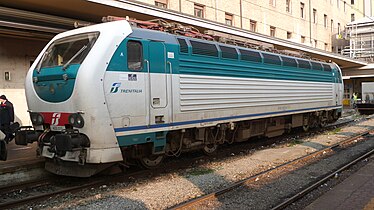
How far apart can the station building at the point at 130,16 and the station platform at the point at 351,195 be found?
5526 millimetres

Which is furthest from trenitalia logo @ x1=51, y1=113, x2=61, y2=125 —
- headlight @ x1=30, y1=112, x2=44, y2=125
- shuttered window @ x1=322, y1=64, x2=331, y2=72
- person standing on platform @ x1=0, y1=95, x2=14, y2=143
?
shuttered window @ x1=322, y1=64, x2=331, y2=72

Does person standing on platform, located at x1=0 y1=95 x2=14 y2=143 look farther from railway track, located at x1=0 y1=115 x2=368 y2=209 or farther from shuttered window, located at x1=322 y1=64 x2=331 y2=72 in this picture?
shuttered window, located at x1=322 y1=64 x2=331 y2=72

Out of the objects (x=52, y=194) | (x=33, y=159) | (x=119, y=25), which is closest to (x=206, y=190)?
(x=52, y=194)

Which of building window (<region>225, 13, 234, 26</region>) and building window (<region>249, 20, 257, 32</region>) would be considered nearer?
building window (<region>225, 13, 234, 26</region>)

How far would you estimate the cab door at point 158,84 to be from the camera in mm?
7062

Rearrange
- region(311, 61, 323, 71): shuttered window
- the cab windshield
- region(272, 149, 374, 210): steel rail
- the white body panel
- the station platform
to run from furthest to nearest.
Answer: region(311, 61, 323, 71): shuttered window
the white body panel
the cab windshield
region(272, 149, 374, 210): steel rail
the station platform

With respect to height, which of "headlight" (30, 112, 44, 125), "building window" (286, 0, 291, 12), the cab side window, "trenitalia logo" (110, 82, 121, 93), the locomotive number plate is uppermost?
"building window" (286, 0, 291, 12)

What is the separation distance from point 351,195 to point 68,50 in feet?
19.1

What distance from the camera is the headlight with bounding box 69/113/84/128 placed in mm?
6271

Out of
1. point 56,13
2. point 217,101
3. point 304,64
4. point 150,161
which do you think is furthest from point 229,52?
point 56,13

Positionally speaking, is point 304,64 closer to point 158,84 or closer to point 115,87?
point 158,84

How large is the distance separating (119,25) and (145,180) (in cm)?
316

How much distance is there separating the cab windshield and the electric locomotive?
0.02 meters

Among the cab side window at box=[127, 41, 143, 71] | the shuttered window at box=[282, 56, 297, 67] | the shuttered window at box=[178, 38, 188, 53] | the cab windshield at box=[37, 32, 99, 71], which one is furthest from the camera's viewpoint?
the shuttered window at box=[282, 56, 297, 67]
